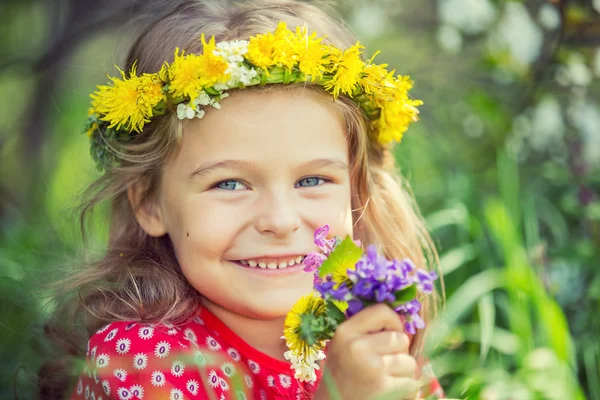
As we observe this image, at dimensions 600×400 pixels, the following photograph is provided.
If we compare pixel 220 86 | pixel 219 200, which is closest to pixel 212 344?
pixel 219 200

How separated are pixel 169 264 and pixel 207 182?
0.43 m

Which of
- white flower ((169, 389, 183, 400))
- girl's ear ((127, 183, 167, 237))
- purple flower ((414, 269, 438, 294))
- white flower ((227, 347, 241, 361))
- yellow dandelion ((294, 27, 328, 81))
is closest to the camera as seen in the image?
purple flower ((414, 269, 438, 294))

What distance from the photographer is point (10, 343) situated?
3.15 m

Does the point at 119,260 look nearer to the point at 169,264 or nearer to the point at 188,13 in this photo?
the point at 169,264

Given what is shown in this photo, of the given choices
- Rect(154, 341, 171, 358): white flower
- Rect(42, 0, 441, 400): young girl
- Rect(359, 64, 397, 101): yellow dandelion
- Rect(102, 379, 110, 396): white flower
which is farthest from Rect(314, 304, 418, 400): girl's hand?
Rect(359, 64, 397, 101): yellow dandelion

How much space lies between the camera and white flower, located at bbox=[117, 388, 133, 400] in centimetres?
229

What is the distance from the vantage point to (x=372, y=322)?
1759 millimetres

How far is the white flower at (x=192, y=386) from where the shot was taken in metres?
2.31

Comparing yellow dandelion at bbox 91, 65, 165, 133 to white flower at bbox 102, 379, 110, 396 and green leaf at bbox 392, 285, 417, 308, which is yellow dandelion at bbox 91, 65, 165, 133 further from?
green leaf at bbox 392, 285, 417, 308

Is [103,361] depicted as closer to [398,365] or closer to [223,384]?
[223,384]

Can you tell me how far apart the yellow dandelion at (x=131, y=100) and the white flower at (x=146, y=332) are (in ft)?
2.00

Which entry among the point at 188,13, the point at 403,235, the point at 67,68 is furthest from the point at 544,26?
the point at 67,68

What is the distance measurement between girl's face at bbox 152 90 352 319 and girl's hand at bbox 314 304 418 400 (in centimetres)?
53

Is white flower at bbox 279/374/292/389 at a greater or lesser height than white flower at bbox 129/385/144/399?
lesser
